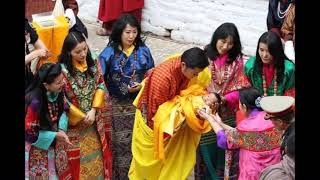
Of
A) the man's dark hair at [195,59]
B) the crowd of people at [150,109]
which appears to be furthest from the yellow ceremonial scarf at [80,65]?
the man's dark hair at [195,59]

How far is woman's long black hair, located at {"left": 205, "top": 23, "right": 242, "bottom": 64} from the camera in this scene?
225 inches

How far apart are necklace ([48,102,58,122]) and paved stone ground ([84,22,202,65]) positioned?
3.93 metres

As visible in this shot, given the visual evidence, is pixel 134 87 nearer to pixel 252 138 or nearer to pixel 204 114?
pixel 204 114

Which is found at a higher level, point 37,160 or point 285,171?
A: point 285,171

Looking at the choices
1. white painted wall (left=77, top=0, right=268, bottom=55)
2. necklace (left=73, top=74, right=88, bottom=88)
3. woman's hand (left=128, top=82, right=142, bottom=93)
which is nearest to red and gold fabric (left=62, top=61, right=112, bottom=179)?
necklace (left=73, top=74, right=88, bottom=88)

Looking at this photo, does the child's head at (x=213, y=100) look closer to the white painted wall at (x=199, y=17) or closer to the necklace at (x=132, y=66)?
the necklace at (x=132, y=66)

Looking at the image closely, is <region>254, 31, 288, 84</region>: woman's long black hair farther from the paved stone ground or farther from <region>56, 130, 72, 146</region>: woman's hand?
the paved stone ground

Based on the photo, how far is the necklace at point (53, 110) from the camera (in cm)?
512

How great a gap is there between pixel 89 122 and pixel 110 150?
1.61 ft

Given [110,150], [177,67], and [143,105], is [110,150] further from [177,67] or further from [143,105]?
[177,67]

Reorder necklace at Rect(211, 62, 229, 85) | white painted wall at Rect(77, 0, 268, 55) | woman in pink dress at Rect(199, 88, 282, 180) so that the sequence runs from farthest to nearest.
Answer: white painted wall at Rect(77, 0, 268, 55)
necklace at Rect(211, 62, 229, 85)
woman in pink dress at Rect(199, 88, 282, 180)

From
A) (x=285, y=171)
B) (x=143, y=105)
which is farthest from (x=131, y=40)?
(x=285, y=171)
